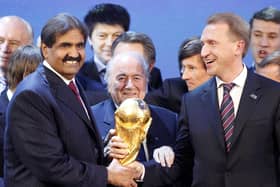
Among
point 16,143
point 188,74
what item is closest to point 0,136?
point 16,143

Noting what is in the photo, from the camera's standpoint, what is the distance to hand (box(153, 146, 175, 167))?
2748mm

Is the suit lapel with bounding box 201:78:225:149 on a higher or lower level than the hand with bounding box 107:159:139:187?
higher

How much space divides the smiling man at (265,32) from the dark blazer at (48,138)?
1499 mm

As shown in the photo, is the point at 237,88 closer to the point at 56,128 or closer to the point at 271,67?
the point at 271,67

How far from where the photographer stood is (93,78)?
343 cm

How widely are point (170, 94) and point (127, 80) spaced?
0.58m

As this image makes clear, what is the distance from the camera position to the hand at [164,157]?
275cm

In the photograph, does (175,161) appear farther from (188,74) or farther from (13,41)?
(13,41)

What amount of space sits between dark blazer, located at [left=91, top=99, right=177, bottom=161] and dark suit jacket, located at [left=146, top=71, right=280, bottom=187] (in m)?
0.17

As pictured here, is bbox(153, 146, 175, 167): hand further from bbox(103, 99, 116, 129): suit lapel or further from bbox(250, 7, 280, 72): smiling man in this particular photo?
bbox(250, 7, 280, 72): smiling man

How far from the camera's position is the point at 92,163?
2420 millimetres

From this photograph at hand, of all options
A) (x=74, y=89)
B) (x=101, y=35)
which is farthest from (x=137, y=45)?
(x=74, y=89)

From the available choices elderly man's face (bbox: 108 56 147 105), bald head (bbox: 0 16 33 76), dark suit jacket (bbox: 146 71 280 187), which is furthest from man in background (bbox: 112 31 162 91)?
dark suit jacket (bbox: 146 71 280 187)

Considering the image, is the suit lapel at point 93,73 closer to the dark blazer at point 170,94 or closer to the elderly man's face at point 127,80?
the dark blazer at point 170,94
